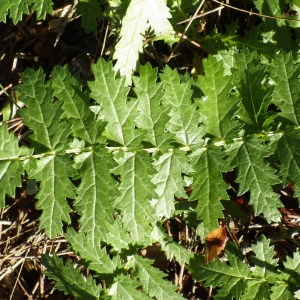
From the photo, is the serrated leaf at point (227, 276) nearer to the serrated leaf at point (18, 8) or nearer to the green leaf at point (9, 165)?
the green leaf at point (9, 165)

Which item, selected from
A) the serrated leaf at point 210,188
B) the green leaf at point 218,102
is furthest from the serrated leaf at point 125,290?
the green leaf at point 218,102

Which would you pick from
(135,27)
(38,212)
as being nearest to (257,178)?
(135,27)

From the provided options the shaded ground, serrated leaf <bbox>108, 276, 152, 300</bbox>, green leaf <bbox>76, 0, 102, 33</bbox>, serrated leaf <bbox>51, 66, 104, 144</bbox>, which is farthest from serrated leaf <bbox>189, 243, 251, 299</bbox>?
green leaf <bbox>76, 0, 102, 33</bbox>

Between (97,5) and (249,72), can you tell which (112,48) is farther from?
(249,72)

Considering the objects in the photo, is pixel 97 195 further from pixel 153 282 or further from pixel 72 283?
pixel 153 282

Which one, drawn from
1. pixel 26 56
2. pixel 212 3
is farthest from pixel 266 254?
pixel 26 56
